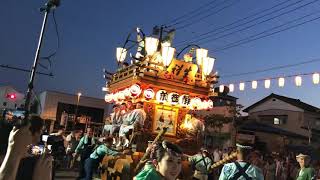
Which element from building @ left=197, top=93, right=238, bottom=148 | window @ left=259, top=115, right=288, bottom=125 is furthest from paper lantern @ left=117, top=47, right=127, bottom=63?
window @ left=259, top=115, right=288, bottom=125

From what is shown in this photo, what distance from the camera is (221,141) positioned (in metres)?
39.8

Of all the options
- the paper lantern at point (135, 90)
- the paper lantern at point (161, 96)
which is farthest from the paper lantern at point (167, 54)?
the paper lantern at point (135, 90)

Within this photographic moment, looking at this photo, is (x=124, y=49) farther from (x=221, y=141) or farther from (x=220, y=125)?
(x=221, y=141)

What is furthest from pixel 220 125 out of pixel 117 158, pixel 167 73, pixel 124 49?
pixel 117 158

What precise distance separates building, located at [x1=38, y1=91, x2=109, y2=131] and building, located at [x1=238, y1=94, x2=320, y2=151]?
1333 cm

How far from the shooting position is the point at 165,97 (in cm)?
1397

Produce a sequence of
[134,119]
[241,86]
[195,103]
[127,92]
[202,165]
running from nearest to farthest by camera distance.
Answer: [202,165]
[134,119]
[127,92]
[195,103]
[241,86]

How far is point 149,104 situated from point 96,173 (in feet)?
10.3

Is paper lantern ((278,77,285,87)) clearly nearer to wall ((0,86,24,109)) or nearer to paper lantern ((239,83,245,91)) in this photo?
paper lantern ((239,83,245,91))

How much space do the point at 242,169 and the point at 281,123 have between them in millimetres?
39872

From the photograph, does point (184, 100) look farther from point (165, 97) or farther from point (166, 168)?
point (166, 168)

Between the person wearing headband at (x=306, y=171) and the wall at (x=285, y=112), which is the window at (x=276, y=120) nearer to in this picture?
the wall at (x=285, y=112)

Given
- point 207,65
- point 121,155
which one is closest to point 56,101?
point 207,65

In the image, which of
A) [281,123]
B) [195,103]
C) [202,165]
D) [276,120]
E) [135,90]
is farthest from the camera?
[276,120]
